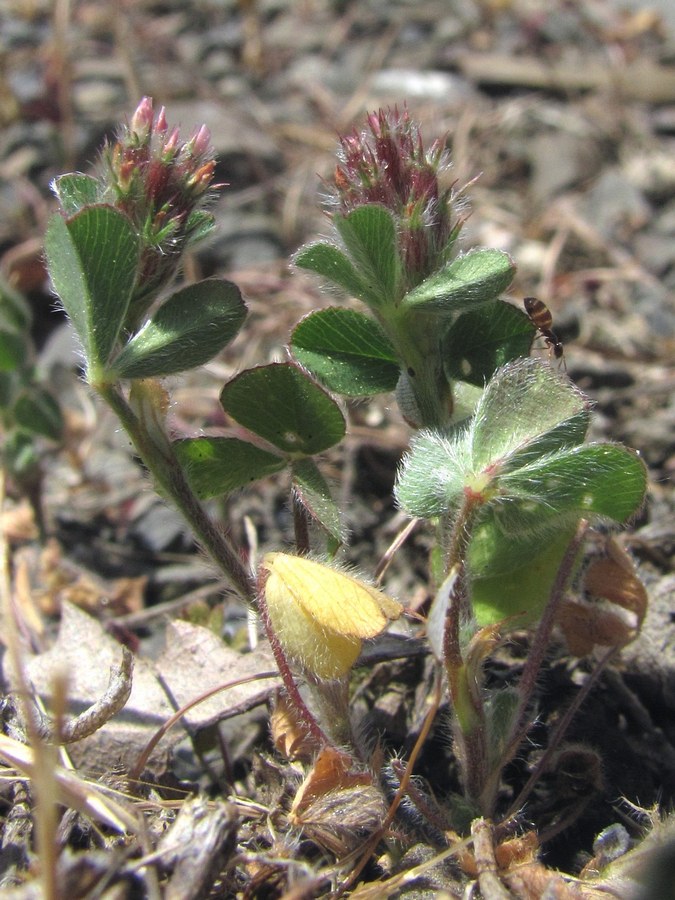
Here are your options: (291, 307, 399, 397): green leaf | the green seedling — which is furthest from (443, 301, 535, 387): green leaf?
the green seedling

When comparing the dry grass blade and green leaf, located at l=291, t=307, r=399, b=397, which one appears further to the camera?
green leaf, located at l=291, t=307, r=399, b=397

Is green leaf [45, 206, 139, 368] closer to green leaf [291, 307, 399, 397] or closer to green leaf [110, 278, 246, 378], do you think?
green leaf [110, 278, 246, 378]

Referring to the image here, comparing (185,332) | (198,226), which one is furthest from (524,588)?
(198,226)

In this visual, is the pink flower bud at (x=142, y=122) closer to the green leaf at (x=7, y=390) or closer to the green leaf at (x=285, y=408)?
the green leaf at (x=285, y=408)

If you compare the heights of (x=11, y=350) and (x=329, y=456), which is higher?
(x=11, y=350)

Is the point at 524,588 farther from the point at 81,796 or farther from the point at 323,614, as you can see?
the point at 81,796

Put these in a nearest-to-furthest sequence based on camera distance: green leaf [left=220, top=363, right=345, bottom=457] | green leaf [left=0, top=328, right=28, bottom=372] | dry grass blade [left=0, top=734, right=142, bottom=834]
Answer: dry grass blade [left=0, top=734, right=142, bottom=834], green leaf [left=220, top=363, right=345, bottom=457], green leaf [left=0, top=328, right=28, bottom=372]

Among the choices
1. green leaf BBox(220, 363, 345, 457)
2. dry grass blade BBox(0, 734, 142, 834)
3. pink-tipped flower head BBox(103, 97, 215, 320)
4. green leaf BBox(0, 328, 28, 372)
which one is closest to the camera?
dry grass blade BBox(0, 734, 142, 834)
